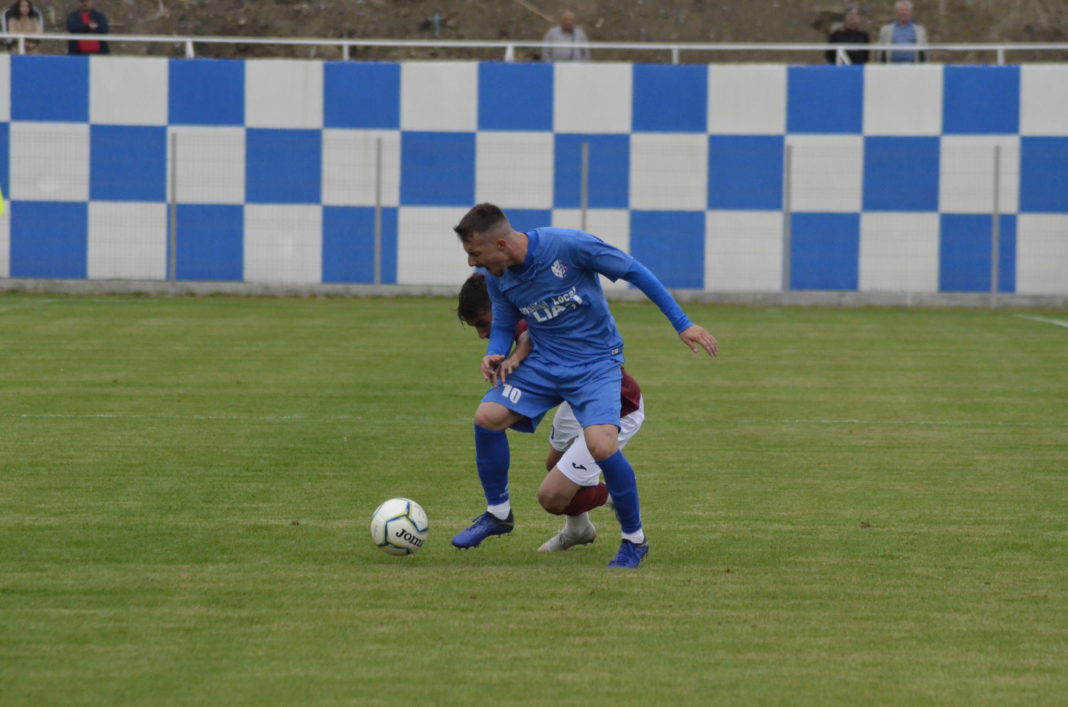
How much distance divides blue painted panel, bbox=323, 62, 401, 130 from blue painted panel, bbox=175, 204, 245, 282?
6.55ft

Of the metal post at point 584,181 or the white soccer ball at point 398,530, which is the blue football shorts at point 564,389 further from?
the metal post at point 584,181

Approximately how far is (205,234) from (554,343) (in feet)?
57.0

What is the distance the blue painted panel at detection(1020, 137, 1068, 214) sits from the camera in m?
23.0

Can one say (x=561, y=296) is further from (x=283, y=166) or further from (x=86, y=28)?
(x=86, y=28)

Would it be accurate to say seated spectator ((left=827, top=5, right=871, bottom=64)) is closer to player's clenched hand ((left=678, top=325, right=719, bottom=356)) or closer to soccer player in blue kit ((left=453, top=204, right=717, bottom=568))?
soccer player in blue kit ((left=453, top=204, right=717, bottom=568))

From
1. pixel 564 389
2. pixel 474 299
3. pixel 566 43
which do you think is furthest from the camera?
pixel 566 43

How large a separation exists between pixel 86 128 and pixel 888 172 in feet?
38.9

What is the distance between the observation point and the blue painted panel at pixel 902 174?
75.8 ft

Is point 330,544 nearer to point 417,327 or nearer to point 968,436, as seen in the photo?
point 968,436

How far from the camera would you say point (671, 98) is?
2336 cm

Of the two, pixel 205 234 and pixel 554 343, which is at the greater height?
pixel 205 234

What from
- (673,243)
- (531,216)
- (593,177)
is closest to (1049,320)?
(673,243)

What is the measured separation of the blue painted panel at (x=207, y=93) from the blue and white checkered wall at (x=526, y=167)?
33mm

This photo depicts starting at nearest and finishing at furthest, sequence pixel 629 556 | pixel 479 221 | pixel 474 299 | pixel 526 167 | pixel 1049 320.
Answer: pixel 479 221 < pixel 629 556 < pixel 474 299 < pixel 1049 320 < pixel 526 167
